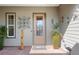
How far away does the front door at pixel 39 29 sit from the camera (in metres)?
6.70

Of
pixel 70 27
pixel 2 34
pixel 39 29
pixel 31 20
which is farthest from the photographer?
pixel 2 34

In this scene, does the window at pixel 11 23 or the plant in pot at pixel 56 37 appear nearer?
the plant in pot at pixel 56 37

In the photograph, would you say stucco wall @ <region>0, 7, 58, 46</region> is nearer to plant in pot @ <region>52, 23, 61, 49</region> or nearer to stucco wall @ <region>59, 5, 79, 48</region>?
plant in pot @ <region>52, 23, 61, 49</region>

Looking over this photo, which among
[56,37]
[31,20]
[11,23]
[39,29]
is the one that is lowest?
[56,37]

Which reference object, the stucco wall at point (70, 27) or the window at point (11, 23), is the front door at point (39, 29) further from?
the window at point (11, 23)

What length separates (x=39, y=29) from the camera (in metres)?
6.90

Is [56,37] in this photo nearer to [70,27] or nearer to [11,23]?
[70,27]

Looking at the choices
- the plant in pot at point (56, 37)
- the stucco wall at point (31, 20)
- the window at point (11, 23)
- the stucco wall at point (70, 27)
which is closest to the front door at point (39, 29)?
the stucco wall at point (31, 20)

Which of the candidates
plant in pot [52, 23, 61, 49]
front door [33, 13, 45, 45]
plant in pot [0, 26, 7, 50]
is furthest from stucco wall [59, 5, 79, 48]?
plant in pot [0, 26, 7, 50]

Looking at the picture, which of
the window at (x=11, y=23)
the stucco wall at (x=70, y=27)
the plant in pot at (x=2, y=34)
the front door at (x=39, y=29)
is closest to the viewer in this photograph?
the stucco wall at (x=70, y=27)

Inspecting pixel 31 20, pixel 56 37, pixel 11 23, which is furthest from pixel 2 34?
pixel 56 37
